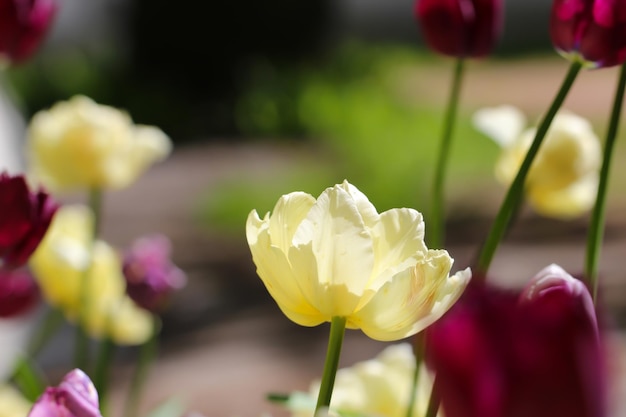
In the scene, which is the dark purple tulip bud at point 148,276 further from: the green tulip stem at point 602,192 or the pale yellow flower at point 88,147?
the green tulip stem at point 602,192

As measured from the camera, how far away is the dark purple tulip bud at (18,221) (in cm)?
31

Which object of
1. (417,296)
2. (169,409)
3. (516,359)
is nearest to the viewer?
(516,359)

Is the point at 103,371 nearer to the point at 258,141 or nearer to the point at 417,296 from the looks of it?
the point at 417,296

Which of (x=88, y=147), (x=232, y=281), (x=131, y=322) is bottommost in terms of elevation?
(x=232, y=281)

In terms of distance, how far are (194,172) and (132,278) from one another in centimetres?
347

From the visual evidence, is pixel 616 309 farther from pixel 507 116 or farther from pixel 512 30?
pixel 512 30

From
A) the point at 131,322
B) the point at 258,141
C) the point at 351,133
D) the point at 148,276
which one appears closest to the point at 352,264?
the point at 148,276

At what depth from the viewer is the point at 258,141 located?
172 inches

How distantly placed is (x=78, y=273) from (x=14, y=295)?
6cm

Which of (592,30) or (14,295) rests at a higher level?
(592,30)

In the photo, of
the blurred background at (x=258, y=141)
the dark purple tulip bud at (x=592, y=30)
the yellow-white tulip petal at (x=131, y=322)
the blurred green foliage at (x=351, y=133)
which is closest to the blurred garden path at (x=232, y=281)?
the blurred background at (x=258, y=141)

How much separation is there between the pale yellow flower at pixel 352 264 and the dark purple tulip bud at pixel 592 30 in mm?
84

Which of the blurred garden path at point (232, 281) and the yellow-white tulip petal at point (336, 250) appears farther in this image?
the blurred garden path at point (232, 281)

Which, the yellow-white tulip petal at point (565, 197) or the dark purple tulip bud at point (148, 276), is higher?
the yellow-white tulip petal at point (565, 197)
